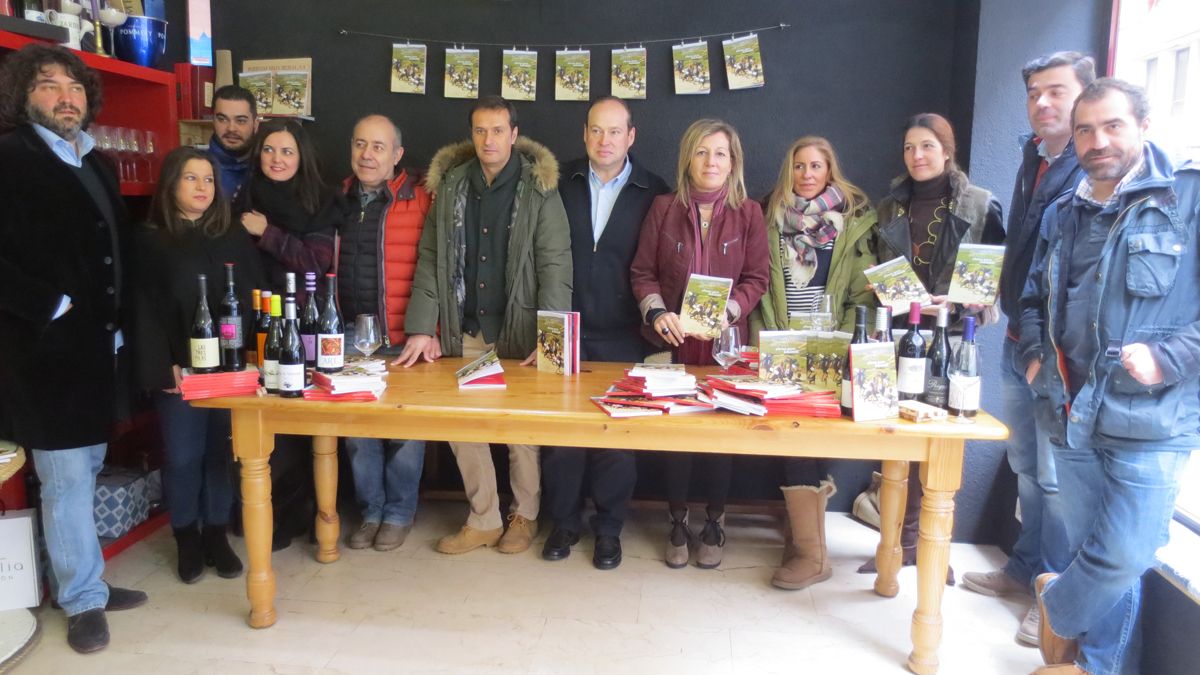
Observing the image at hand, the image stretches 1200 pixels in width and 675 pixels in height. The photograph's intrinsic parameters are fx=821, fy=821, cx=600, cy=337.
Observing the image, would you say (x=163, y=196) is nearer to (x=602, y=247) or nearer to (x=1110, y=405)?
(x=602, y=247)

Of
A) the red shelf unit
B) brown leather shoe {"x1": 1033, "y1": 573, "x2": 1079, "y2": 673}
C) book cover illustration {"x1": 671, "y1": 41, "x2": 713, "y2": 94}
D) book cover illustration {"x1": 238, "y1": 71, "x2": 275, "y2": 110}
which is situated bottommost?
brown leather shoe {"x1": 1033, "y1": 573, "x2": 1079, "y2": 673}

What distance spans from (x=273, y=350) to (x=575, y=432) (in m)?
1.02

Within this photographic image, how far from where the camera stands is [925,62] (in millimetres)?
3537

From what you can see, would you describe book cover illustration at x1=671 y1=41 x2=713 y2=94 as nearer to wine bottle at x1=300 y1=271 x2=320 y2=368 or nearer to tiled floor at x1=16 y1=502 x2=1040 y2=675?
wine bottle at x1=300 y1=271 x2=320 y2=368

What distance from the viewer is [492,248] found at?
3236 mm

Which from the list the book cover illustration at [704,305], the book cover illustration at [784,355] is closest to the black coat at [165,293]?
the book cover illustration at [704,305]

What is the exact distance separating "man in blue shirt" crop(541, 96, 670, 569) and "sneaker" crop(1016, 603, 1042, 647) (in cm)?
143

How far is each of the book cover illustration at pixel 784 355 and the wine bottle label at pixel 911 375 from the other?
277mm

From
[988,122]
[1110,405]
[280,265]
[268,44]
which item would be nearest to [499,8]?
[268,44]

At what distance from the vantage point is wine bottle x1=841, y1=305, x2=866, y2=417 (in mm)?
2330

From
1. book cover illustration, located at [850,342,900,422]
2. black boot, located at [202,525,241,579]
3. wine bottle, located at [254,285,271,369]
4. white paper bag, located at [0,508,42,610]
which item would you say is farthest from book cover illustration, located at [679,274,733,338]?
white paper bag, located at [0,508,42,610]

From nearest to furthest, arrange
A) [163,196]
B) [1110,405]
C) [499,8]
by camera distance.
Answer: [1110,405]
[163,196]
[499,8]

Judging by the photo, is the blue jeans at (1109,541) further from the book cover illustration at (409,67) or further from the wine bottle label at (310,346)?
the book cover illustration at (409,67)

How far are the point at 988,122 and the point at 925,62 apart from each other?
1.59 feet
